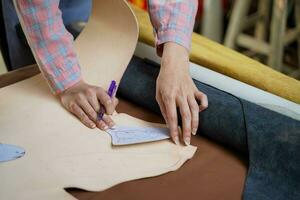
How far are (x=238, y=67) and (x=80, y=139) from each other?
0.44 m

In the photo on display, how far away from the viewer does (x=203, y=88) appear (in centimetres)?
98

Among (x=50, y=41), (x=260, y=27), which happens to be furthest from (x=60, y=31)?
(x=260, y=27)

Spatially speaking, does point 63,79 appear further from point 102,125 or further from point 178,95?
point 178,95

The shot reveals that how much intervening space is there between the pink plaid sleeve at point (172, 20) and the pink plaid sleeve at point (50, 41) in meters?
0.21

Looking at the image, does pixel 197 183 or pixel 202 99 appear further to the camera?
pixel 202 99

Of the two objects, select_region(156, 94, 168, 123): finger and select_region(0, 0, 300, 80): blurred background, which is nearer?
select_region(156, 94, 168, 123): finger

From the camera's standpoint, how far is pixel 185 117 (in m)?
0.90

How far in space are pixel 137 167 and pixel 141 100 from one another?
0.25m

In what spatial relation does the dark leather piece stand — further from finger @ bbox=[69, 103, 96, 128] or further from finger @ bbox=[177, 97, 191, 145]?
finger @ bbox=[69, 103, 96, 128]

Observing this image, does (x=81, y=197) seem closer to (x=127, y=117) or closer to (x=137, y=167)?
(x=137, y=167)

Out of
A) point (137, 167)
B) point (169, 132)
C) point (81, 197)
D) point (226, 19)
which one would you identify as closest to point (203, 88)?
point (169, 132)

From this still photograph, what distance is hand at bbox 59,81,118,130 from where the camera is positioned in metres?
0.93

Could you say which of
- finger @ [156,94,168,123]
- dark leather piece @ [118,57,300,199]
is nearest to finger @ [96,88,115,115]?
finger @ [156,94,168,123]

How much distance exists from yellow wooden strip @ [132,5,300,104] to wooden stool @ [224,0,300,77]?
2.46ft
